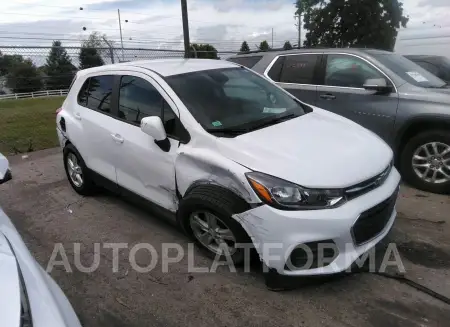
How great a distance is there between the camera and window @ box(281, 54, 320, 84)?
573 centimetres

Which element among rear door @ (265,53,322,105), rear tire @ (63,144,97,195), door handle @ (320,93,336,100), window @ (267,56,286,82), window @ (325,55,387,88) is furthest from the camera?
window @ (267,56,286,82)

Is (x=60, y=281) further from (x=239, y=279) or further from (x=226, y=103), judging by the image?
(x=226, y=103)

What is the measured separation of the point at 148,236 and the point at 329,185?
1.98 m

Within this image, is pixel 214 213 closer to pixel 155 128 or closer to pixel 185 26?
pixel 155 128

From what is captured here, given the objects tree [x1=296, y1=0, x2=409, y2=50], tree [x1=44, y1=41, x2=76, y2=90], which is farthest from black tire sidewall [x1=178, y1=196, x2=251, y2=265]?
tree [x1=296, y1=0, x2=409, y2=50]

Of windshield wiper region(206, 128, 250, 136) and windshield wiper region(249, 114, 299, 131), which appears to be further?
windshield wiper region(249, 114, 299, 131)

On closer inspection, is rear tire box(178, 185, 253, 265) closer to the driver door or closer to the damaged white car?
the driver door

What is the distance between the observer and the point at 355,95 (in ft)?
17.0

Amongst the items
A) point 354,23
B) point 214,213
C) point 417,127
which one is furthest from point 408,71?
point 354,23

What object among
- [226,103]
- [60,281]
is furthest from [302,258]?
[60,281]

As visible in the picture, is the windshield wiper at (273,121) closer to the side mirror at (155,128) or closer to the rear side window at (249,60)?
the side mirror at (155,128)

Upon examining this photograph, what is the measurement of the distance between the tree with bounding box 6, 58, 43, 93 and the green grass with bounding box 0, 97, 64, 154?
0.87 m

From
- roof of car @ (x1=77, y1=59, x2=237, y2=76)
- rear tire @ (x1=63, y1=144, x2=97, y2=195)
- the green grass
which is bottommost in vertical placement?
the green grass

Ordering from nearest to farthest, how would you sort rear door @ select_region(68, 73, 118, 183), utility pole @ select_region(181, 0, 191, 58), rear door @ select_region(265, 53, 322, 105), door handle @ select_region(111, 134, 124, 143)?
door handle @ select_region(111, 134, 124, 143) → rear door @ select_region(68, 73, 118, 183) → rear door @ select_region(265, 53, 322, 105) → utility pole @ select_region(181, 0, 191, 58)
